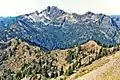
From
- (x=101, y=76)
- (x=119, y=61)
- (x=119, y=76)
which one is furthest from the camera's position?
(x=119, y=61)

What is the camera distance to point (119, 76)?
10469cm

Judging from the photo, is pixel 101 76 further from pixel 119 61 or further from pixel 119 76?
pixel 119 61

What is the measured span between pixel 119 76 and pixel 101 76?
36.4 ft

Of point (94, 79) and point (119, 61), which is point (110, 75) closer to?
point (94, 79)

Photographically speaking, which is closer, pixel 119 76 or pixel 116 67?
pixel 119 76

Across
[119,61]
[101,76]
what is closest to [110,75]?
[101,76]

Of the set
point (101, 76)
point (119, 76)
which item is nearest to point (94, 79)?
point (101, 76)

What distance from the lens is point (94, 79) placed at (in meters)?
118

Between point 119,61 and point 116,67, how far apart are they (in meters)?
11.2

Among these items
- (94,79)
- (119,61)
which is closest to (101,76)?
(94,79)

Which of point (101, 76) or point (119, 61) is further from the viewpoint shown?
point (119, 61)

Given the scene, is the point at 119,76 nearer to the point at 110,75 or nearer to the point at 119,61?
the point at 110,75

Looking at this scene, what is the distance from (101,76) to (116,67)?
32.1ft

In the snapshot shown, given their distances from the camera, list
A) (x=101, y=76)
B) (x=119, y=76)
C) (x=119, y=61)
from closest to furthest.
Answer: (x=119, y=76) < (x=101, y=76) < (x=119, y=61)
